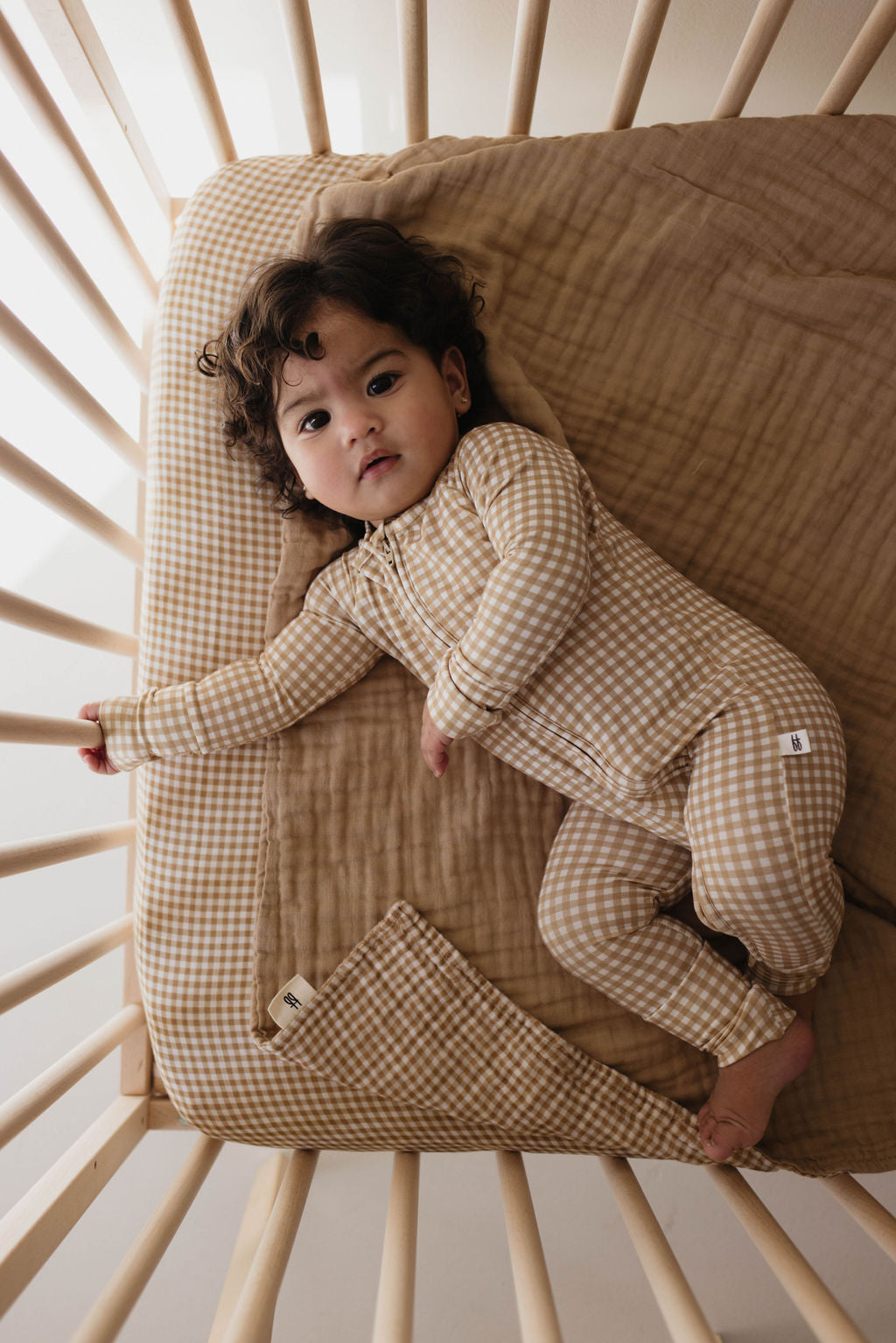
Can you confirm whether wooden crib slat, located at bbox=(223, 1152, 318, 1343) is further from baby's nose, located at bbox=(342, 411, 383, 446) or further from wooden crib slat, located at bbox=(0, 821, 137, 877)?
baby's nose, located at bbox=(342, 411, 383, 446)

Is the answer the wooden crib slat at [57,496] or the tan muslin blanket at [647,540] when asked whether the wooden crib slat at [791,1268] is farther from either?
the wooden crib slat at [57,496]

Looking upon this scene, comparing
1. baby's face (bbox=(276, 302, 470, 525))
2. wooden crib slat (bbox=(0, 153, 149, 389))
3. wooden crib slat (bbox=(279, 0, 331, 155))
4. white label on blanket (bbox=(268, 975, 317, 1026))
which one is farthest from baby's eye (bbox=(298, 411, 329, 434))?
white label on blanket (bbox=(268, 975, 317, 1026))

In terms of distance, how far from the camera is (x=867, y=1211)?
811mm

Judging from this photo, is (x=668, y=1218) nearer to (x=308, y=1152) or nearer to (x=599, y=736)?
(x=308, y=1152)

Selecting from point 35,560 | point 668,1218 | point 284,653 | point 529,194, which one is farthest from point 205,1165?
point 529,194

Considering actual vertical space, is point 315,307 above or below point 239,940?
above

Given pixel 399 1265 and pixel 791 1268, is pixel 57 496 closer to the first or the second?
pixel 399 1265

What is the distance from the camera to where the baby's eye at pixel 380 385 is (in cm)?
86

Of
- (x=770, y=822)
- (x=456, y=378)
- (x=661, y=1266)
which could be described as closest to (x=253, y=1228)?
(x=661, y=1266)

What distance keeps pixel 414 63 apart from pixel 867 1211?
121 cm

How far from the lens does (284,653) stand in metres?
0.96

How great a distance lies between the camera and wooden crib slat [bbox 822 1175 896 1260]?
2.48 feet

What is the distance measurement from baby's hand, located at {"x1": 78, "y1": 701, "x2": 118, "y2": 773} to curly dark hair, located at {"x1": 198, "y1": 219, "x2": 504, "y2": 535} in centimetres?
29

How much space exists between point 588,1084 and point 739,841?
1.01 ft
